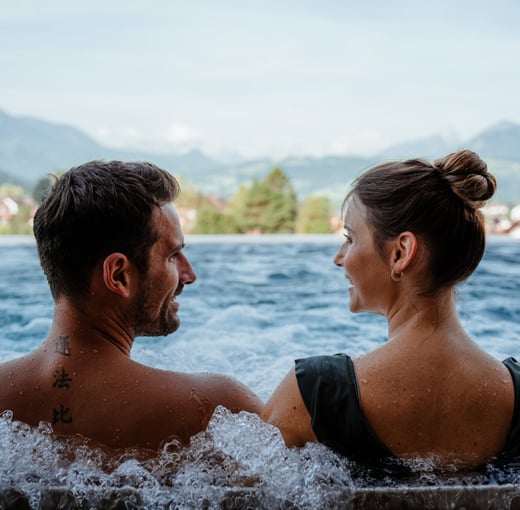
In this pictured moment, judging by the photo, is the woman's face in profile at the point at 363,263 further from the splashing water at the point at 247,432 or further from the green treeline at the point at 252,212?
the green treeline at the point at 252,212

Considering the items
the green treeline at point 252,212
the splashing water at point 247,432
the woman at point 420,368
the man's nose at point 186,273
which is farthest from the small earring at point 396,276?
the green treeline at point 252,212

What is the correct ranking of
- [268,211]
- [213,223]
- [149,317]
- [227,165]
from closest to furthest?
[149,317] → [213,223] → [268,211] → [227,165]

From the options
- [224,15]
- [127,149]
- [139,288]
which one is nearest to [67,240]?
[139,288]

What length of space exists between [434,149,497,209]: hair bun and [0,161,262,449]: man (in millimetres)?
617

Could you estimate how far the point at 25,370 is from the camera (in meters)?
1.45

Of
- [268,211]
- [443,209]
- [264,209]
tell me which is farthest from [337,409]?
[264,209]

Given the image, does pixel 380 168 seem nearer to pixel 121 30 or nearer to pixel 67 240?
pixel 67 240

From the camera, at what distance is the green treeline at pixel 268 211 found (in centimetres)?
1109

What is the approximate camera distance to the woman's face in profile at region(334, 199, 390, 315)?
1.54 m

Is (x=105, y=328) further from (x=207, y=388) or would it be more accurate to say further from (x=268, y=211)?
(x=268, y=211)

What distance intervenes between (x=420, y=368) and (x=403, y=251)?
0.25 meters

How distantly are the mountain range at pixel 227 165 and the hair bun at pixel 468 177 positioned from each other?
2850 cm

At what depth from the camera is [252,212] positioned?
11.6 meters

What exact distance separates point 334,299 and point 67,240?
3.59 m
